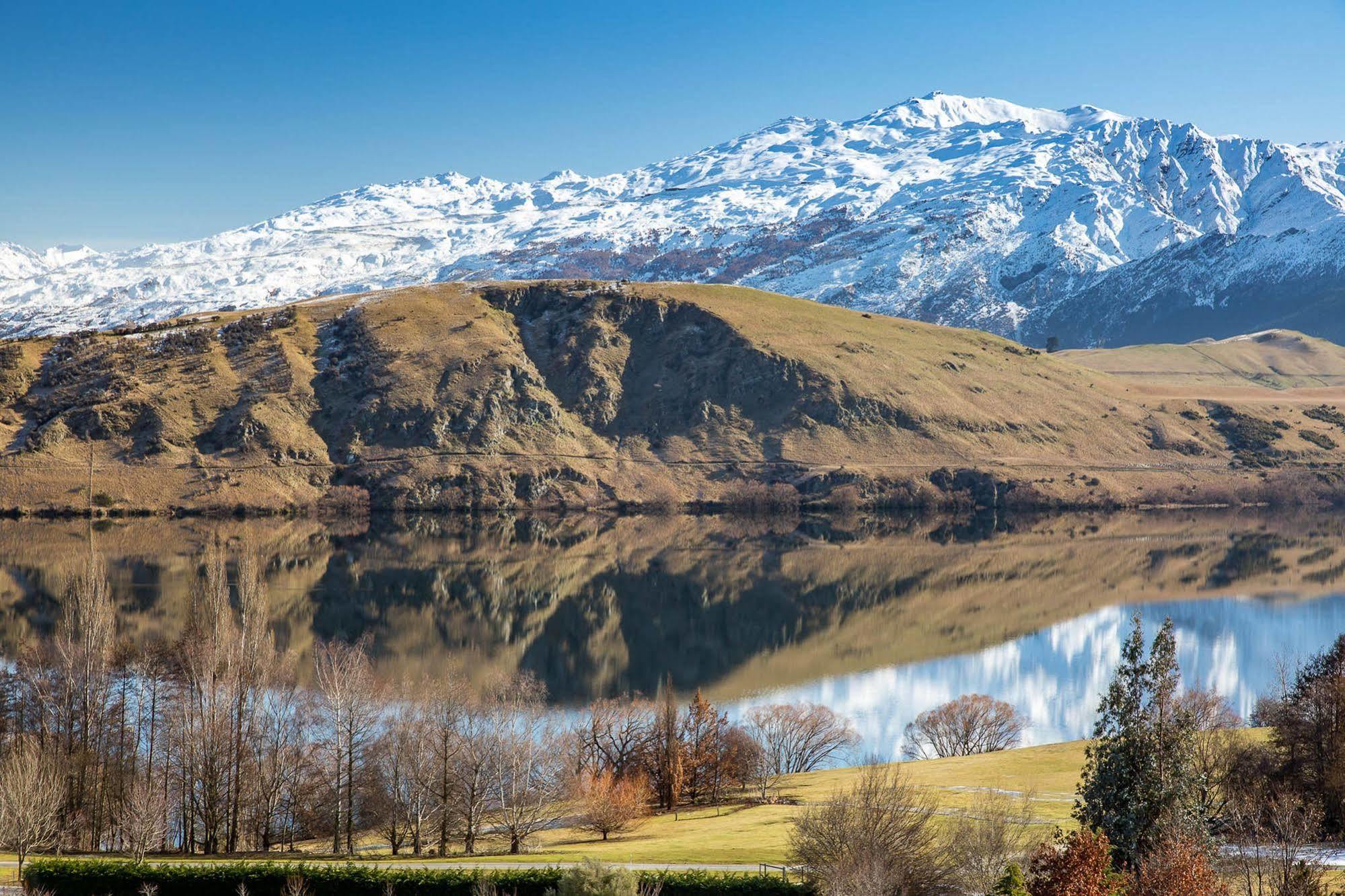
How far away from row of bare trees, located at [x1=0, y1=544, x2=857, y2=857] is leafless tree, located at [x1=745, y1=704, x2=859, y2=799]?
21.5ft

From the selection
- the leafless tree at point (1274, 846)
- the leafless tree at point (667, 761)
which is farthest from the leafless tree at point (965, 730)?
the leafless tree at point (1274, 846)

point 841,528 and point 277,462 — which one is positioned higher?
point 277,462

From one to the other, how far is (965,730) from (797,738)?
13.7 metres

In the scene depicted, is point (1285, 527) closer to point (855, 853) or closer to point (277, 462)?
point (277, 462)

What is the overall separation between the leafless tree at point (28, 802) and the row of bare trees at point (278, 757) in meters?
0.14

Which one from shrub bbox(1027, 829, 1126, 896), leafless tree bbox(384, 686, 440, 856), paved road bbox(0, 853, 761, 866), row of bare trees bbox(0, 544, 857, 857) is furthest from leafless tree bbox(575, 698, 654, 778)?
shrub bbox(1027, 829, 1126, 896)

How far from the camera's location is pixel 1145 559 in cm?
15388

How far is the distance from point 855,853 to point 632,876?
6.94m

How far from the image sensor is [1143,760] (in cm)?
3794

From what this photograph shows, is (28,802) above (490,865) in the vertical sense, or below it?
above

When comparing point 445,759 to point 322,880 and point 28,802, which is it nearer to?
point 322,880

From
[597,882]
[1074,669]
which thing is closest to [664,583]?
[1074,669]

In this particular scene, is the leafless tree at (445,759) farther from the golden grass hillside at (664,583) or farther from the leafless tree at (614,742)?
the golden grass hillside at (664,583)

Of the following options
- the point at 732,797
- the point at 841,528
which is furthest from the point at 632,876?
the point at 841,528
